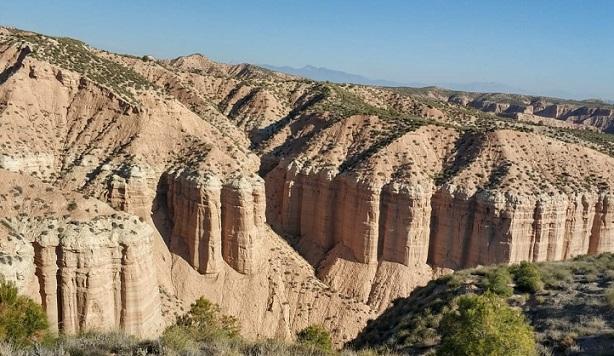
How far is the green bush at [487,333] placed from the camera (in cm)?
1477

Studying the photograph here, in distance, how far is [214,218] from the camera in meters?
40.0

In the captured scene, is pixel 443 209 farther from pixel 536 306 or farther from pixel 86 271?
pixel 86 271

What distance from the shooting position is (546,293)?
23219mm

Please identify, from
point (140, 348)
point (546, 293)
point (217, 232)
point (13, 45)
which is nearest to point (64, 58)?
point (13, 45)

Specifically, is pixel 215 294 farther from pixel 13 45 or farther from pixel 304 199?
pixel 13 45

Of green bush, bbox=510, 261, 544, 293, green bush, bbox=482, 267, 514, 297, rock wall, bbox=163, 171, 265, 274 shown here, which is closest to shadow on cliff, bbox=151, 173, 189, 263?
rock wall, bbox=163, 171, 265, 274

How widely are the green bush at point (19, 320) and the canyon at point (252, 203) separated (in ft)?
27.5

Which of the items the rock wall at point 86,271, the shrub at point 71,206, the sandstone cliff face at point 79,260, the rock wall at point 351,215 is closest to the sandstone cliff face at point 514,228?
the rock wall at point 351,215

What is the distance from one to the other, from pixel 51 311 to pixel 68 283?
65.7 inches

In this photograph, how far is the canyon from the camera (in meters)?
30.2

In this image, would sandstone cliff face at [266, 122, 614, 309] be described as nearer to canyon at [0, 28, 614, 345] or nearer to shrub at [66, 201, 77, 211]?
canyon at [0, 28, 614, 345]

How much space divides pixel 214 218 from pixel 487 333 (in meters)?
27.9

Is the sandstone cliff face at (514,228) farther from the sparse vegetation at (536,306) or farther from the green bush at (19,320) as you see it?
the green bush at (19,320)

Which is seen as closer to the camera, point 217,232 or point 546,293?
point 546,293
